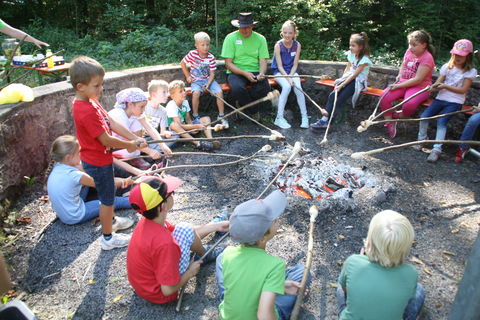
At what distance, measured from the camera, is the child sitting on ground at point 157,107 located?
5.00 meters

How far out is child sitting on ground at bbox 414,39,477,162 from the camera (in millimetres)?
4988

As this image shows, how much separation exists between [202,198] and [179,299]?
63.0 inches

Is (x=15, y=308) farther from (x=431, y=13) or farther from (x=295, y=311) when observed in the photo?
(x=431, y=13)

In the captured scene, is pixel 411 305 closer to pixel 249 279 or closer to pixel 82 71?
pixel 249 279

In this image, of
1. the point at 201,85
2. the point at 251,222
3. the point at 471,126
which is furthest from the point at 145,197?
the point at 471,126

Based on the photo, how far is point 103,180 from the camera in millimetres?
3289

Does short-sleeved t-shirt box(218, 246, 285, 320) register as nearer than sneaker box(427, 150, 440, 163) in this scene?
Yes

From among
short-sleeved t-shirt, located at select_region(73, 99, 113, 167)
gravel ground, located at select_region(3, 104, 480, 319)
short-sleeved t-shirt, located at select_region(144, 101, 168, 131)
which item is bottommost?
gravel ground, located at select_region(3, 104, 480, 319)

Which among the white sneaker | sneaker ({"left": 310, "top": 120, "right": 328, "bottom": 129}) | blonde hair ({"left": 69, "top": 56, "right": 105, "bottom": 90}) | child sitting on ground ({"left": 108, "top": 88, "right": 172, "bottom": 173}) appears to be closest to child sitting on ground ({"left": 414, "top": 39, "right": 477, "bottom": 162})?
sneaker ({"left": 310, "top": 120, "right": 328, "bottom": 129})

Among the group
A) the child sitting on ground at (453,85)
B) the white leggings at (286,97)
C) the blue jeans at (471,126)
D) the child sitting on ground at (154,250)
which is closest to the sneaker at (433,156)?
the child sitting on ground at (453,85)

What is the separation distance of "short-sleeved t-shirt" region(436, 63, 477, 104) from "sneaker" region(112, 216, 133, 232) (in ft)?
14.6

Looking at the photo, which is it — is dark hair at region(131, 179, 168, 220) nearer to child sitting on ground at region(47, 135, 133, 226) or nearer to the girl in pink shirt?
child sitting on ground at region(47, 135, 133, 226)

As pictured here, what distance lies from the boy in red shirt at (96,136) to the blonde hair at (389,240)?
2.12m

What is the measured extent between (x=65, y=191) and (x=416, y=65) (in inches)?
198
